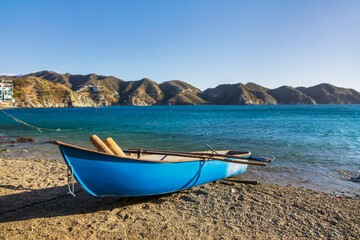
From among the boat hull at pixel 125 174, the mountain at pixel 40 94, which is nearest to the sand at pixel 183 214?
the boat hull at pixel 125 174

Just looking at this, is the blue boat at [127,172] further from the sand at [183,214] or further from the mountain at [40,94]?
the mountain at [40,94]

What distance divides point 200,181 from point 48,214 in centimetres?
469

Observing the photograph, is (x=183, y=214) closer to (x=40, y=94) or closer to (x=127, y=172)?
(x=127, y=172)

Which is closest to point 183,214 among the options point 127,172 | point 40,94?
point 127,172

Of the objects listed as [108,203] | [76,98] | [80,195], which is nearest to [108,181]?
[108,203]

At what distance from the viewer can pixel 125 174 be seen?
5500mm

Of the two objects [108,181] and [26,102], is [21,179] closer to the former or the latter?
[108,181]

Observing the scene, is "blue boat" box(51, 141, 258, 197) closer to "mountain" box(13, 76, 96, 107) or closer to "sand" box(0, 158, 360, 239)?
"sand" box(0, 158, 360, 239)

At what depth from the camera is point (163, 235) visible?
15.5 feet

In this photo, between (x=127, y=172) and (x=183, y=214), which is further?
(x=183, y=214)

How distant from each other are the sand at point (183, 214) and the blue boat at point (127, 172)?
594 millimetres

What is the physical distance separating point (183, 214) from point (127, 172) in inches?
76.7

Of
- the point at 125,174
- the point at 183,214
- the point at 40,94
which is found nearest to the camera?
the point at 125,174

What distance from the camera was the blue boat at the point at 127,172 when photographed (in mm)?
5043
